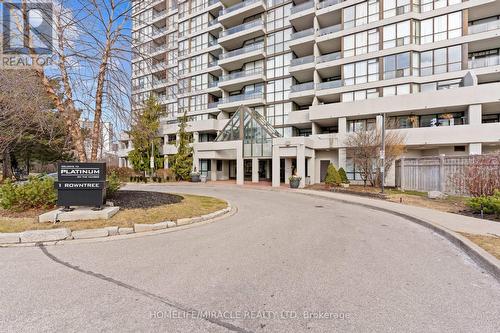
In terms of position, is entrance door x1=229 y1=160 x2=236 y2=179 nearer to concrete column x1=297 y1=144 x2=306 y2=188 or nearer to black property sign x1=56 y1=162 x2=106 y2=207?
concrete column x1=297 y1=144 x2=306 y2=188

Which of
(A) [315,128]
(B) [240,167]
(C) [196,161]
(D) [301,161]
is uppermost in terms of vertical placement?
(A) [315,128]

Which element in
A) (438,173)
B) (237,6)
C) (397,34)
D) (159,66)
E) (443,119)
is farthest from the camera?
(237,6)

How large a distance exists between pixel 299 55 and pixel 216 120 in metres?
14.4

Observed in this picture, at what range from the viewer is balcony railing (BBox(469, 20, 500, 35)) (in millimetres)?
21219

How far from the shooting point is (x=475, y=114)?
1986 centimetres

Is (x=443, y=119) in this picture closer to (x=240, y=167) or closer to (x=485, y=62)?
(x=485, y=62)

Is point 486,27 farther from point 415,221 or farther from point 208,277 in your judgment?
point 208,277

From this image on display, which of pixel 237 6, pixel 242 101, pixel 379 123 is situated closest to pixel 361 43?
pixel 379 123

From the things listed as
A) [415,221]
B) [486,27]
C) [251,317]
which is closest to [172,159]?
[415,221]

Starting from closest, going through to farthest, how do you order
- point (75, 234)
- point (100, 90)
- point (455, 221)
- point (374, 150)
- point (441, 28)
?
1. point (75, 234)
2. point (455, 221)
3. point (100, 90)
4. point (374, 150)
5. point (441, 28)

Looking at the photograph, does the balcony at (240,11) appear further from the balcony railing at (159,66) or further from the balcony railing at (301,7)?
the balcony railing at (159,66)

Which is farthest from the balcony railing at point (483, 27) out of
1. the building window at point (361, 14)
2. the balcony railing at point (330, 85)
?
the balcony railing at point (330, 85)

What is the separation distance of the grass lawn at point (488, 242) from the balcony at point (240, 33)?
3282 centimetres

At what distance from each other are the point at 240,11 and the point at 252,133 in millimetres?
19774
